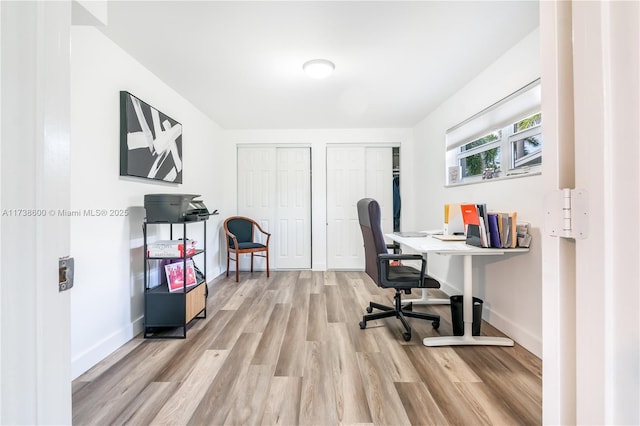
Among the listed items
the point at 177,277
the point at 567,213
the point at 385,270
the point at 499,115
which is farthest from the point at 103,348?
the point at 499,115

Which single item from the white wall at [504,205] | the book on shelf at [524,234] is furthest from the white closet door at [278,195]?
the book on shelf at [524,234]

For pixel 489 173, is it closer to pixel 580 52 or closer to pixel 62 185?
pixel 580 52

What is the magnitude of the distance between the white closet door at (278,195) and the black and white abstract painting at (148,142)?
5.60 feet

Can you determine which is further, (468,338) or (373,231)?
(373,231)

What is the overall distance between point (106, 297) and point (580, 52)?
279 cm

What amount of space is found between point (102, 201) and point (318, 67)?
2.05m

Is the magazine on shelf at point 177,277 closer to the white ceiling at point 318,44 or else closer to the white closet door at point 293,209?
the white ceiling at point 318,44

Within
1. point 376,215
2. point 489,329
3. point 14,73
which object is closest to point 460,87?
point 376,215

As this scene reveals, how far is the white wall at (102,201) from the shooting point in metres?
1.86

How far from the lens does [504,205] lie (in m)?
2.39

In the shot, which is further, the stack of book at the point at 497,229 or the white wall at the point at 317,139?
the white wall at the point at 317,139

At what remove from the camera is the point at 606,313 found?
0.47 metres

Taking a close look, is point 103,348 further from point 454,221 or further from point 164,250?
point 454,221

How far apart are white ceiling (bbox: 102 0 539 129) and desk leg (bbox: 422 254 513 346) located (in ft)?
5.64
